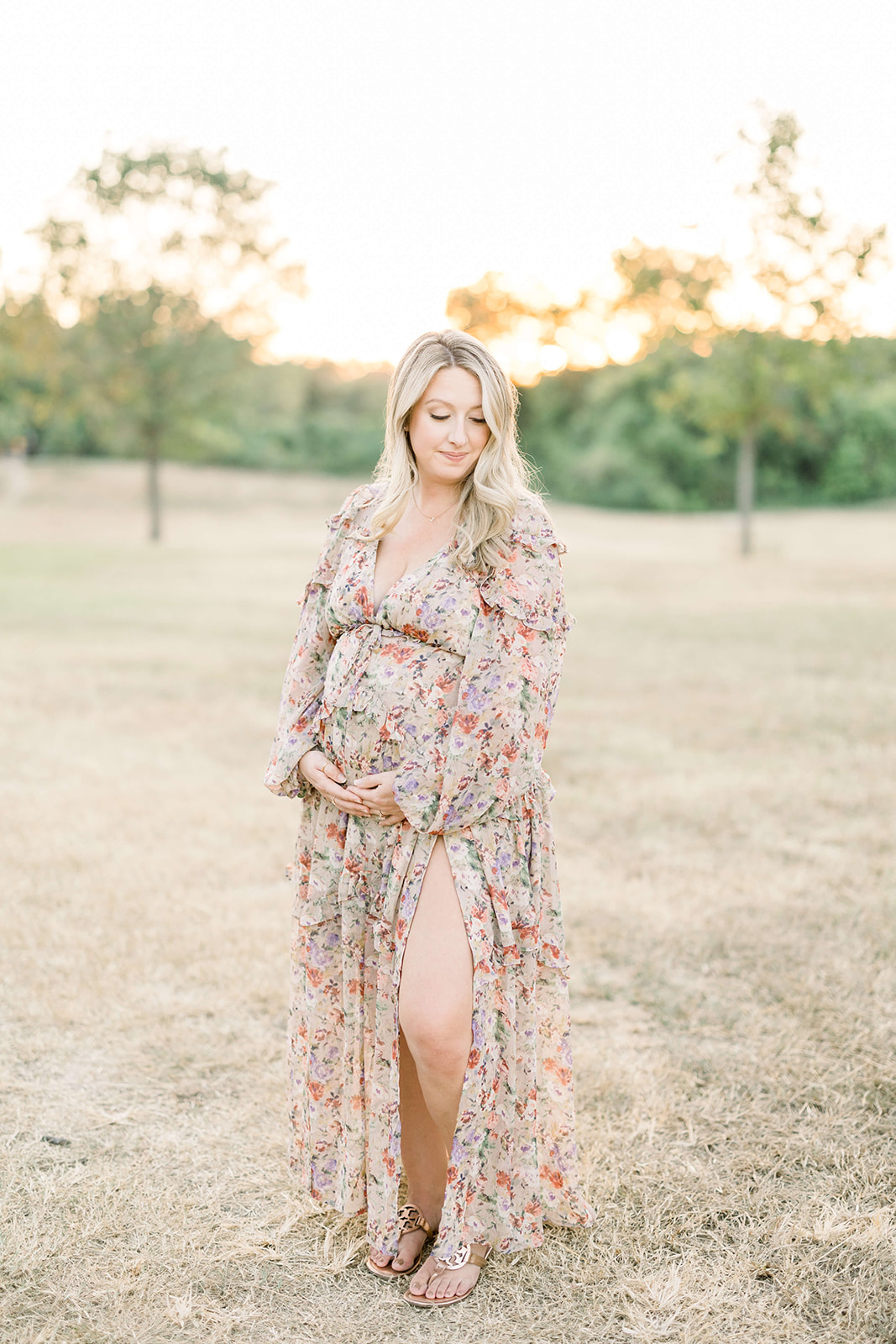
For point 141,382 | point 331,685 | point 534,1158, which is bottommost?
point 534,1158

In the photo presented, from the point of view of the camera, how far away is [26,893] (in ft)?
17.4

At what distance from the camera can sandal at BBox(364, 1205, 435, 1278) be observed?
2.75 m

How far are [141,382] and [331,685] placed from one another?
26900 millimetres

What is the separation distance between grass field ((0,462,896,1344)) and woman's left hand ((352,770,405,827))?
1.12m

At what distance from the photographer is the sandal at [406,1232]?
2.75 meters

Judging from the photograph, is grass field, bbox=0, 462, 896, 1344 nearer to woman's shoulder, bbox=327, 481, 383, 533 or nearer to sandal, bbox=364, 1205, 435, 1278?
sandal, bbox=364, 1205, 435, 1278

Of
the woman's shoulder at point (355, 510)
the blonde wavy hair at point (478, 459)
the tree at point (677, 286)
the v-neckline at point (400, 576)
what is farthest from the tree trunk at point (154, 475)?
the v-neckline at point (400, 576)

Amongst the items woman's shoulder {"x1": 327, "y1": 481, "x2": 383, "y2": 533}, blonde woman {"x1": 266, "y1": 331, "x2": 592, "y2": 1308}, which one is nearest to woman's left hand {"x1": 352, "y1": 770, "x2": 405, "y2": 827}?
blonde woman {"x1": 266, "y1": 331, "x2": 592, "y2": 1308}

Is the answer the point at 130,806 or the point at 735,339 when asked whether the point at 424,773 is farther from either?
the point at 735,339

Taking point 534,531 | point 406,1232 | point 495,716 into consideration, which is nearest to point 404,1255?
point 406,1232

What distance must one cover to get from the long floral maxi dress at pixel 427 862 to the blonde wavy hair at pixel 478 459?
56 millimetres

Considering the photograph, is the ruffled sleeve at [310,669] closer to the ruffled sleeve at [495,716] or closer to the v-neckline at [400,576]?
the v-neckline at [400,576]

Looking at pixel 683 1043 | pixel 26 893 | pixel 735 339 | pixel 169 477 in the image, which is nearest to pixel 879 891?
pixel 683 1043

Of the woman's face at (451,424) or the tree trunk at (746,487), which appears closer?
the woman's face at (451,424)
